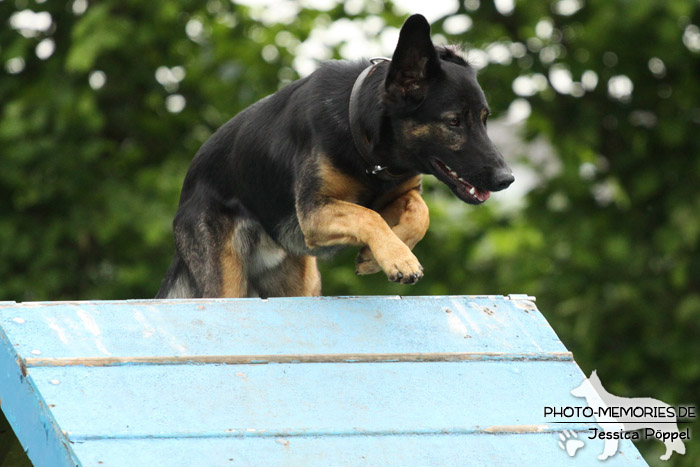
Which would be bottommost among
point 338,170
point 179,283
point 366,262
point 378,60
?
point 179,283

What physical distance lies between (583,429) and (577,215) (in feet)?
17.9

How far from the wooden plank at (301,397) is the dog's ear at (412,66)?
107 centimetres

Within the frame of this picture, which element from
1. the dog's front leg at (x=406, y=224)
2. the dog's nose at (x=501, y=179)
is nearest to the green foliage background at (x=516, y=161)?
the dog's front leg at (x=406, y=224)

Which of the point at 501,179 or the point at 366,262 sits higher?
the point at 501,179

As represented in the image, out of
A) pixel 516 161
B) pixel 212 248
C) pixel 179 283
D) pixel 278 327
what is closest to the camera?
pixel 278 327

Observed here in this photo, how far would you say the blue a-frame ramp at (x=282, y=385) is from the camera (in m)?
2.66

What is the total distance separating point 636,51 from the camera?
310 inches

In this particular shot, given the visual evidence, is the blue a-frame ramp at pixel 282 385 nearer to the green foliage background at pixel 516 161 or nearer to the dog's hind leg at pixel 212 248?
the dog's hind leg at pixel 212 248

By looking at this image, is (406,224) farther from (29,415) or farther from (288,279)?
(29,415)

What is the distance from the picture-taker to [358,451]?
2.76 meters

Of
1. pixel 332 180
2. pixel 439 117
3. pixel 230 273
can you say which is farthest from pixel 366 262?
pixel 230 273

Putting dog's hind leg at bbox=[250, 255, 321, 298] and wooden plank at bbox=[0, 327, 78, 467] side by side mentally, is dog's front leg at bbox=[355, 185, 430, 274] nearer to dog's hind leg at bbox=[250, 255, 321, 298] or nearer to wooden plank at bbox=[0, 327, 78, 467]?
dog's hind leg at bbox=[250, 255, 321, 298]

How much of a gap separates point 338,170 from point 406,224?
35 cm

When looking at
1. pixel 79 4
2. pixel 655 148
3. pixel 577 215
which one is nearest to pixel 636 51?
pixel 655 148
